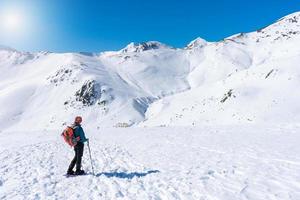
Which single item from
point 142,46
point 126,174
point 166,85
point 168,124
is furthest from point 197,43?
point 126,174

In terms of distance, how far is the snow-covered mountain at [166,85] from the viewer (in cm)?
3991

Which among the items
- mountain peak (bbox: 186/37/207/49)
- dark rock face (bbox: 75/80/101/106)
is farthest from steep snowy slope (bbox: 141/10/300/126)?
mountain peak (bbox: 186/37/207/49)

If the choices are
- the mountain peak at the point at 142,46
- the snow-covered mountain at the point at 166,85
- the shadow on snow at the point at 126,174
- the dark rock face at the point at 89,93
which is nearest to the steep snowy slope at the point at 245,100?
the snow-covered mountain at the point at 166,85

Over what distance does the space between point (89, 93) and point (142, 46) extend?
A: 77973 mm

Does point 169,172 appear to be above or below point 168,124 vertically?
below

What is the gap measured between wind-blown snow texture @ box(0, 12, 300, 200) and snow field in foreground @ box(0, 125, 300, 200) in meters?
0.05

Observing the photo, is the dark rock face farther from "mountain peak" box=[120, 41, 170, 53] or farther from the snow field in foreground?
"mountain peak" box=[120, 41, 170, 53]

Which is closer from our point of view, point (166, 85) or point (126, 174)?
point (126, 174)

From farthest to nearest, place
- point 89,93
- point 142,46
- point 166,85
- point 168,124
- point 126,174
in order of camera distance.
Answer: point 142,46
point 166,85
point 89,93
point 168,124
point 126,174

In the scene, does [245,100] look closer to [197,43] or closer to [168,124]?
[168,124]

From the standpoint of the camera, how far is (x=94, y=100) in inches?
3135

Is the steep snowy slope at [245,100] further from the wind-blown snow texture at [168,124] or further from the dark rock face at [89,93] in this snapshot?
the dark rock face at [89,93]

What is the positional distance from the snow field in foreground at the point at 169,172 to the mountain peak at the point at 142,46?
134 meters

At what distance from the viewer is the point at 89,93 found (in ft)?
268
